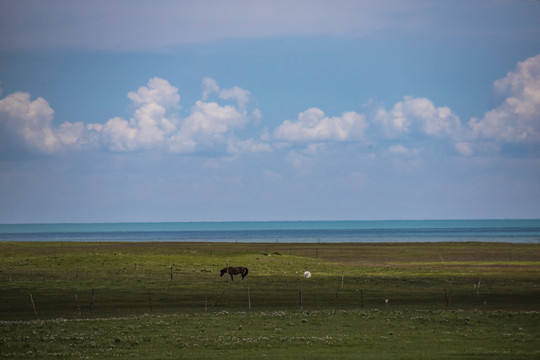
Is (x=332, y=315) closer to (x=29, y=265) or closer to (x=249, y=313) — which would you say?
(x=249, y=313)

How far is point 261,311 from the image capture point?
1576 inches

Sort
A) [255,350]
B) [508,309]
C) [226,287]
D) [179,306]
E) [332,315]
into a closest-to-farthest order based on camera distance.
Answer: [255,350]
[332,315]
[508,309]
[179,306]
[226,287]

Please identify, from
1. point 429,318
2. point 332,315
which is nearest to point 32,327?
point 332,315

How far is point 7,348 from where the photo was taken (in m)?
28.2

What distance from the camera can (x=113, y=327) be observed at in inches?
1307

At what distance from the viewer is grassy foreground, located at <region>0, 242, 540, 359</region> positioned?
28156 millimetres

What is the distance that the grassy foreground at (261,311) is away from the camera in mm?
28156

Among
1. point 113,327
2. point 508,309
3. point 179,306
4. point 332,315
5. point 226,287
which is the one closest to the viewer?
point 113,327

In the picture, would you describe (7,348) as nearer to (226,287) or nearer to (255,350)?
(255,350)

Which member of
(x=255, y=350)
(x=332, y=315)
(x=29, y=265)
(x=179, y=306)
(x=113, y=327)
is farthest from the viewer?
(x=29, y=265)

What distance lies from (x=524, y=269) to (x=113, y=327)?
158ft

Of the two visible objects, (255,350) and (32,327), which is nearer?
(255,350)

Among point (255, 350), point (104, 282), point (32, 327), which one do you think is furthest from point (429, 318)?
point (104, 282)

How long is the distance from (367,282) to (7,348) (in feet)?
108
